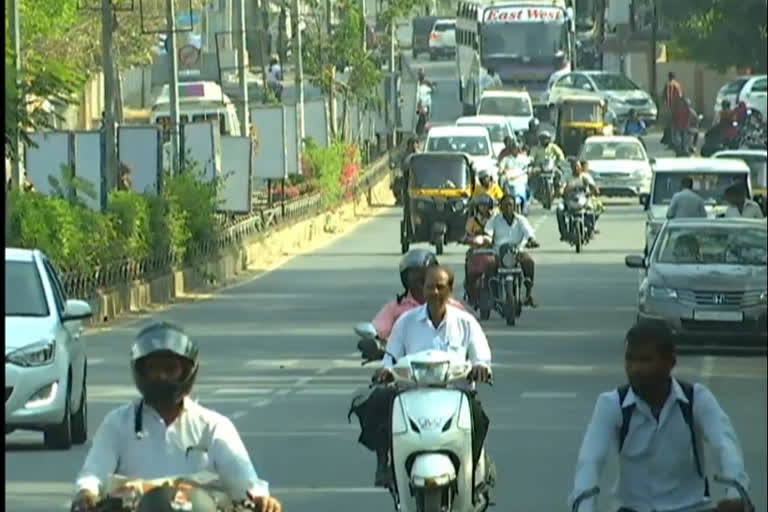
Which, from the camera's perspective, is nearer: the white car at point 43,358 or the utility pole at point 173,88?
the white car at point 43,358

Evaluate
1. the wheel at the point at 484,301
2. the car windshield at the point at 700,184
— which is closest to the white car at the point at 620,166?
the car windshield at the point at 700,184

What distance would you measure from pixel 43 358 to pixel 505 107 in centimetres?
5915

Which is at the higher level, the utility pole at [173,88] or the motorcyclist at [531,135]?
the utility pole at [173,88]

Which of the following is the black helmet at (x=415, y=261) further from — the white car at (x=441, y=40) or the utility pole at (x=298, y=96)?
the white car at (x=441, y=40)

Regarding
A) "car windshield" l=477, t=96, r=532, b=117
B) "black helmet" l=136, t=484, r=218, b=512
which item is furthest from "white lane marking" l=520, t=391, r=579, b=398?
"car windshield" l=477, t=96, r=532, b=117

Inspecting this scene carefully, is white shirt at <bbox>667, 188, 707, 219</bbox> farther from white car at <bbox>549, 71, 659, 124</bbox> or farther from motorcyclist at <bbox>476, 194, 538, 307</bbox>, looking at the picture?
white car at <bbox>549, 71, 659, 124</bbox>

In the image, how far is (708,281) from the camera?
27781mm

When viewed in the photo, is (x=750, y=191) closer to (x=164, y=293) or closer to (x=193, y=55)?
(x=164, y=293)

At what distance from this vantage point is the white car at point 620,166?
58875mm

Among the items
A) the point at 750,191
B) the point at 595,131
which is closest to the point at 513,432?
the point at 750,191

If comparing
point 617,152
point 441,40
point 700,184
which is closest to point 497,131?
point 617,152

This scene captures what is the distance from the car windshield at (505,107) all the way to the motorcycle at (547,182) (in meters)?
17.2

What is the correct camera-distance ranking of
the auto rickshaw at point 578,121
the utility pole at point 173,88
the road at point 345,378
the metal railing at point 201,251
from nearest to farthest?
the road at point 345,378 < the metal railing at point 201,251 < the utility pole at point 173,88 < the auto rickshaw at point 578,121

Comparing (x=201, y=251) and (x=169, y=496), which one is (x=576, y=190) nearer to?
(x=201, y=251)
